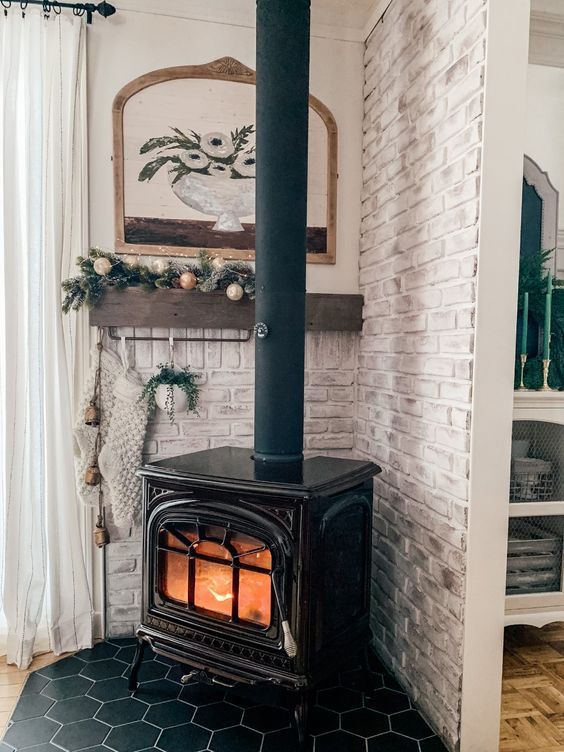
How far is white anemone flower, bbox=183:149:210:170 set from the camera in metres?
2.40

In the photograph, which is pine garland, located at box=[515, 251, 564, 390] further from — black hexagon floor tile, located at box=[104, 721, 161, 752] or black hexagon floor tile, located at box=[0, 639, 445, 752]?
black hexagon floor tile, located at box=[104, 721, 161, 752]

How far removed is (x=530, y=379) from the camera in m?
2.27

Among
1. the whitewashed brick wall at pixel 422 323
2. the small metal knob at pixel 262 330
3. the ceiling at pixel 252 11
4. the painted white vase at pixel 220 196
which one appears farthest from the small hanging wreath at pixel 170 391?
the ceiling at pixel 252 11

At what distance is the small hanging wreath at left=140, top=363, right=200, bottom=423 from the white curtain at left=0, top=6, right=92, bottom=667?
0.33m

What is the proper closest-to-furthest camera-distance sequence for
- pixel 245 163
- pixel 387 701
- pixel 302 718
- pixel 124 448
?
1. pixel 302 718
2. pixel 387 701
3. pixel 124 448
4. pixel 245 163

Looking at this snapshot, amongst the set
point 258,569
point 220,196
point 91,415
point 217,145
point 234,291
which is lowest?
point 258,569

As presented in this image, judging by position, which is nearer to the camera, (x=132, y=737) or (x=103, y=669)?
(x=132, y=737)

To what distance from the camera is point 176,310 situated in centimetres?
232

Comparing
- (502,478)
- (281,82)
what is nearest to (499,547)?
(502,478)

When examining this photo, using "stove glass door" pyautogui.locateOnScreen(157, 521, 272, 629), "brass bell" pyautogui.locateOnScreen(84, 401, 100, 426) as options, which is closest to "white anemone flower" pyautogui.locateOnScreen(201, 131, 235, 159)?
"brass bell" pyautogui.locateOnScreen(84, 401, 100, 426)

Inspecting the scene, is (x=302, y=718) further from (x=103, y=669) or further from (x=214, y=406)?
(x=214, y=406)

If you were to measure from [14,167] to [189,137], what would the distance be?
71 cm

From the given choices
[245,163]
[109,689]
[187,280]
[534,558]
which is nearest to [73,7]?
[245,163]

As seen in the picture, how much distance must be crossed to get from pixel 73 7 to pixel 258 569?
2228mm
